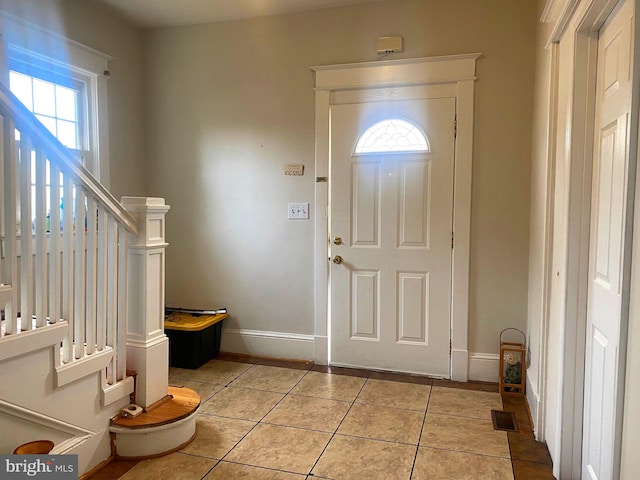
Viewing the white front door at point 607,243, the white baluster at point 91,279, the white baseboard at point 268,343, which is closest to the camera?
the white front door at point 607,243

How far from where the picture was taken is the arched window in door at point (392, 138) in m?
3.16

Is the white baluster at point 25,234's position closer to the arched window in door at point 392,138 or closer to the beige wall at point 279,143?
the beige wall at point 279,143

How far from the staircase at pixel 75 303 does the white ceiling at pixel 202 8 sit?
1758 mm

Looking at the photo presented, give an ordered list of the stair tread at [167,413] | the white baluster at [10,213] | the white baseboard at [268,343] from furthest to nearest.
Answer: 1. the white baseboard at [268,343]
2. the stair tread at [167,413]
3. the white baluster at [10,213]

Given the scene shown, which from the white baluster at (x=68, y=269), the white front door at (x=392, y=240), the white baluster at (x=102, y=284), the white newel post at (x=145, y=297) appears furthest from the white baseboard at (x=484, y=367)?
the white baluster at (x=68, y=269)

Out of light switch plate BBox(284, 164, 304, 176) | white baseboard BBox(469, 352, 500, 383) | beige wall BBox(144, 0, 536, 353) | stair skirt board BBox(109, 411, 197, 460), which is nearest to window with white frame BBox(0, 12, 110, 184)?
beige wall BBox(144, 0, 536, 353)

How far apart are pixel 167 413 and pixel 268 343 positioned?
143 cm

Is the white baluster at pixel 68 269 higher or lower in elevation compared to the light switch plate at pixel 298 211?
lower

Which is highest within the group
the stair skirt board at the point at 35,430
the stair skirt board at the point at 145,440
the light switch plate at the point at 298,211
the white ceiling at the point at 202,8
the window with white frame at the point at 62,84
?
the white ceiling at the point at 202,8

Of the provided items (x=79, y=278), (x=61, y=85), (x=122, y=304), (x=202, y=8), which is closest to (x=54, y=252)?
(x=79, y=278)

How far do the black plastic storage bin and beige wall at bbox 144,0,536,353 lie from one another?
259 mm

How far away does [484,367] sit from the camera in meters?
3.13

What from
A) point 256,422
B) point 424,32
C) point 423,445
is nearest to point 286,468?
point 256,422

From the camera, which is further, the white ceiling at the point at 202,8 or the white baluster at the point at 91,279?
the white ceiling at the point at 202,8
